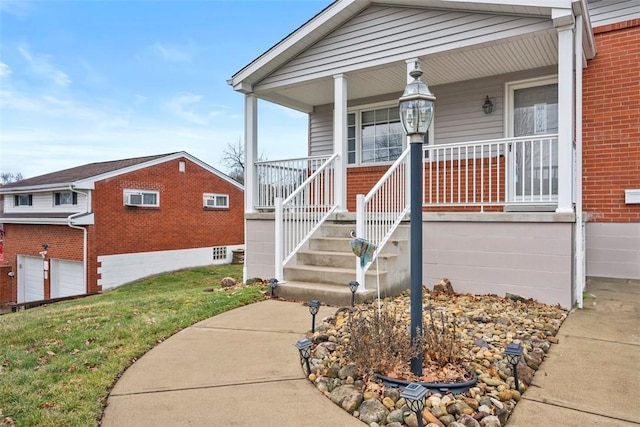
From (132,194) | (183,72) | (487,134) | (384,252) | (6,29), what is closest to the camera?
(384,252)

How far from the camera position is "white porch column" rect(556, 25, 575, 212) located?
5.03 m

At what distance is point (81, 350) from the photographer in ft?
12.4

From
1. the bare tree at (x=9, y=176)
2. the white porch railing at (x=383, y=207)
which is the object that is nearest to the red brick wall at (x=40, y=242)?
the white porch railing at (x=383, y=207)

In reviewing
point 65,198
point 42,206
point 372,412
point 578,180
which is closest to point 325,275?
point 372,412

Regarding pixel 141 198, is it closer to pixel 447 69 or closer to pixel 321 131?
pixel 321 131

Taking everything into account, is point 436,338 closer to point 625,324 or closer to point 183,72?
point 625,324

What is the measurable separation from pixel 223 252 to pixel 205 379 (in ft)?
57.9

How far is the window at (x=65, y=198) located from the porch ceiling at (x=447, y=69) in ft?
35.0

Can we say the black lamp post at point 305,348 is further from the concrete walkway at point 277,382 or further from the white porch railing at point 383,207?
the white porch railing at point 383,207

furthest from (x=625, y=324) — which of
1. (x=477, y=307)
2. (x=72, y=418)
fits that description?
(x=72, y=418)

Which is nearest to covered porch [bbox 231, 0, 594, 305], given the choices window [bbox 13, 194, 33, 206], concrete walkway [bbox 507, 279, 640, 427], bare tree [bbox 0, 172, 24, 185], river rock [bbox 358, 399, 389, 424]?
concrete walkway [bbox 507, 279, 640, 427]

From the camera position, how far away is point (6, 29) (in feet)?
39.5

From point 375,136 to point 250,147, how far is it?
2.73 metres

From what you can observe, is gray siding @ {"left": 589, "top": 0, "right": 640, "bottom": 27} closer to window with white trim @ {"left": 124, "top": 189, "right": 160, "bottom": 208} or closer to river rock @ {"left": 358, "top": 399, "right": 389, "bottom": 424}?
river rock @ {"left": 358, "top": 399, "right": 389, "bottom": 424}
